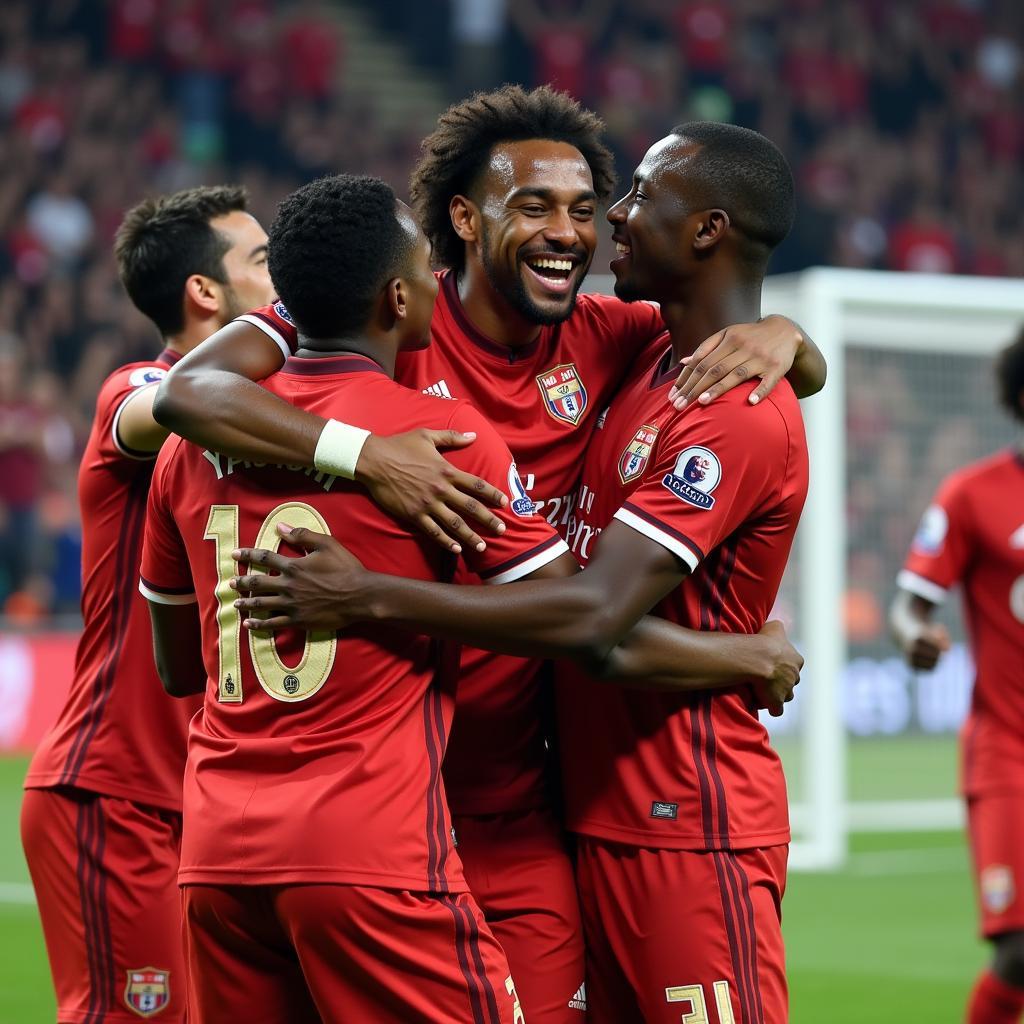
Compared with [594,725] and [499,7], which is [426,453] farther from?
[499,7]

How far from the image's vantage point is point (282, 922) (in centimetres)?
292

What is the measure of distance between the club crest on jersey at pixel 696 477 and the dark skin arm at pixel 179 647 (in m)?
0.97

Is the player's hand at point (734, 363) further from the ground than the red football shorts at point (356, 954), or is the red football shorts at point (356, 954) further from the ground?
the player's hand at point (734, 363)

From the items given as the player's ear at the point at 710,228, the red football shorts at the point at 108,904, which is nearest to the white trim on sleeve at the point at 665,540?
the player's ear at the point at 710,228

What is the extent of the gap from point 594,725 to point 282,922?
89 cm

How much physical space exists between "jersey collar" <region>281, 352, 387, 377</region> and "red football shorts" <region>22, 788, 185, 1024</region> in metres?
1.49

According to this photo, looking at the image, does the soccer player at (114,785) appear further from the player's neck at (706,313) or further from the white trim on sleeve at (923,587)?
the white trim on sleeve at (923,587)

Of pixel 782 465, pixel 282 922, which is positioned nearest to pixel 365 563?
pixel 282 922

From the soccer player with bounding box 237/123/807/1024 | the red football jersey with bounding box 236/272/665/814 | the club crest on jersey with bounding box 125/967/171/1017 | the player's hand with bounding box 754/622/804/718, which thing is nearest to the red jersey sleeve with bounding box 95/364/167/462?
the red football jersey with bounding box 236/272/665/814

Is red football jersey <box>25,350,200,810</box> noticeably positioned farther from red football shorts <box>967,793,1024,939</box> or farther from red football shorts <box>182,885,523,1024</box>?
red football shorts <box>967,793,1024,939</box>

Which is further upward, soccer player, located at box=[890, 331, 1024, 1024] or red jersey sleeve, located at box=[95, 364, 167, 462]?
red jersey sleeve, located at box=[95, 364, 167, 462]

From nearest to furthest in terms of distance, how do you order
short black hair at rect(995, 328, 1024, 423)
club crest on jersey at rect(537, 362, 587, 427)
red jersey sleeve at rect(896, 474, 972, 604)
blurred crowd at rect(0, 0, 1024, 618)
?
club crest on jersey at rect(537, 362, 587, 427) → red jersey sleeve at rect(896, 474, 972, 604) → short black hair at rect(995, 328, 1024, 423) → blurred crowd at rect(0, 0, 1024, 618)

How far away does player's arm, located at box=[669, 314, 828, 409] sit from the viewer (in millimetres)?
3443

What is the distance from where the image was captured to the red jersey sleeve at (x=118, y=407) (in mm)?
4145
